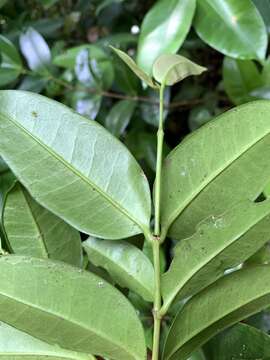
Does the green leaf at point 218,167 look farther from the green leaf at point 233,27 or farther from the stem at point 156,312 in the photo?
the green leaf at point 233,27

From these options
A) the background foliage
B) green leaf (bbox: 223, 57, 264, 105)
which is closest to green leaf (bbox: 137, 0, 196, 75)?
the background foliage

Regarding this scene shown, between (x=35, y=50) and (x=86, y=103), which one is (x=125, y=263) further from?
(x=35, y=50)

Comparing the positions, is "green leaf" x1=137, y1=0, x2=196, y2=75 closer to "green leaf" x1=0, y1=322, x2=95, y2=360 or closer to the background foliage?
the background foliage

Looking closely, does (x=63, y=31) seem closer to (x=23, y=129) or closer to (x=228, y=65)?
(x=228, y=65)

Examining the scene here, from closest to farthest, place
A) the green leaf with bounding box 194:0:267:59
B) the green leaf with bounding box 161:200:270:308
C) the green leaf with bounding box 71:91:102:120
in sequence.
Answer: the green leaf with bounding box 161:200:270:308
the green leaf with bounding box 194:0:267:59
the green leaf with bounding box 71:91:102:120

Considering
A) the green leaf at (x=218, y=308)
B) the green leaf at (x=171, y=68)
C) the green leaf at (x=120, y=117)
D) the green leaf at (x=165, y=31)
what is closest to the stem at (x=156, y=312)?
the green leaf at (x=218, y=308)

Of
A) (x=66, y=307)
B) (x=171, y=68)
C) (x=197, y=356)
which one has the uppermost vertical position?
(x=171, y=68)

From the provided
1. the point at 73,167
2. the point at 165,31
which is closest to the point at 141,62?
the point at 165,31
